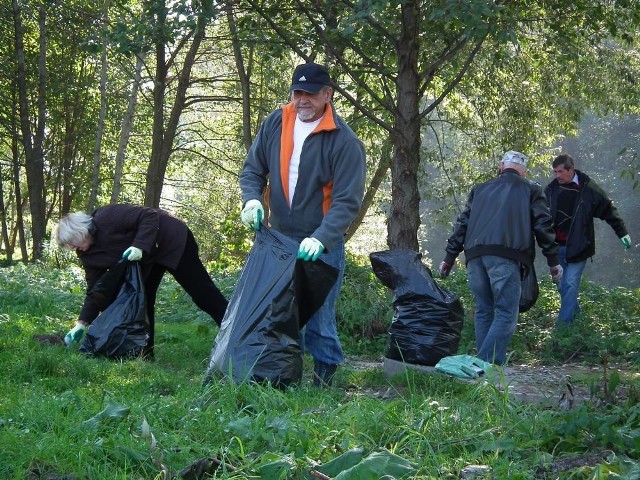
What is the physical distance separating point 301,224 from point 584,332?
4.82 metres

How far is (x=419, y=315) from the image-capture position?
20.9 feet

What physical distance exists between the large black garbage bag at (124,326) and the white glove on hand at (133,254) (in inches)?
5.6

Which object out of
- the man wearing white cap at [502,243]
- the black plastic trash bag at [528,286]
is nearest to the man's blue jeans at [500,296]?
the man wearing white cap at [502,243]

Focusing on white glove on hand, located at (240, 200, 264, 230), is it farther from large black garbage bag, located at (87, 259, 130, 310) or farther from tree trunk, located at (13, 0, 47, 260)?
tree trunk, located at (13, 0, 47, 260)

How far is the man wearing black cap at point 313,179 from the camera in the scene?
207 inches

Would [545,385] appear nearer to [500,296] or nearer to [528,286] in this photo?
[500,296]

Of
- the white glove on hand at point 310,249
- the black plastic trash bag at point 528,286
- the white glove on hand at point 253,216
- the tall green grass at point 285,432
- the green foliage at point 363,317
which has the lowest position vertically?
the green foliage at point 363,317

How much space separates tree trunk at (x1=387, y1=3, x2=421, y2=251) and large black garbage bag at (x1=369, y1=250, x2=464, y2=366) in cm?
354

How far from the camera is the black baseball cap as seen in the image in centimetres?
525

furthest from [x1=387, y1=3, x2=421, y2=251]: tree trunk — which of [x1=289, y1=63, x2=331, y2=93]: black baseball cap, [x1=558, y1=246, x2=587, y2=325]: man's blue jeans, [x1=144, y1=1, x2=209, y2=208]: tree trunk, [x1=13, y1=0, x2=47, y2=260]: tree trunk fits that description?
[x1=13, y1=0, x2=47, y2=260]: tree trunk

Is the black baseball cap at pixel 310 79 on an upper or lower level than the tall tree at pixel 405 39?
lower

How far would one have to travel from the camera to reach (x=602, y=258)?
46.9m

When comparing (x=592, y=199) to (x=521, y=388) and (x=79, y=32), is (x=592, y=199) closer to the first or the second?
(x=521, y=388)

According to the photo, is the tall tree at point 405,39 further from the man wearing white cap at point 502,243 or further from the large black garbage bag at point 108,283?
the large black garbage bag at point 108,283
